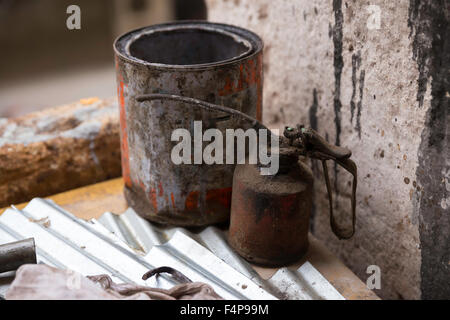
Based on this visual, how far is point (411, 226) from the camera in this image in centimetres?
235

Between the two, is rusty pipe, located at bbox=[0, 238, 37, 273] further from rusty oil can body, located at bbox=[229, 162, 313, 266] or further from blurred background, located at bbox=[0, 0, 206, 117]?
blurred background, located at bbox=[0, 0, 206, 117]

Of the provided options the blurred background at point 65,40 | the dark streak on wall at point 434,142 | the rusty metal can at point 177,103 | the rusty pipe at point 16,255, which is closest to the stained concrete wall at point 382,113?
the dark streak on wall at point 434,142

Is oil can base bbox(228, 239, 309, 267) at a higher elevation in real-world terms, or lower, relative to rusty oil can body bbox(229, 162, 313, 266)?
lower

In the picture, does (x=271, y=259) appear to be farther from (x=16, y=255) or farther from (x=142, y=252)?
(x=16, y=255)

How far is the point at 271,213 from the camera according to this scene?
2.32 meters

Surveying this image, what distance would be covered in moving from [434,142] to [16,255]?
1.63 m

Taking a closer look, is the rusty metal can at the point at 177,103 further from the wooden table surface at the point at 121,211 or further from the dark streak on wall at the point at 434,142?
the dark streak on wall at the point at 434,142

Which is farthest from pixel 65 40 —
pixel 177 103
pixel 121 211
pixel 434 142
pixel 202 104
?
pixel 434 142

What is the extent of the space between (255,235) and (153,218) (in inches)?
21.6

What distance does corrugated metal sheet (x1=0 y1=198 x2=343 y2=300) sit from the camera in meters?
2.23

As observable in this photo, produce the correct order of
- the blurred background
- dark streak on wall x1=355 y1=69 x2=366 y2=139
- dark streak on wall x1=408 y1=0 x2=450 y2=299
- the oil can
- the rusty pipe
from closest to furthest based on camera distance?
dark streak on wall x1=408 y1=0 x2=450 y2=299 → the rusty pipe → the oil can → dark streak on wall x1=355 y1=69 x2=366 y2=139 → the blurred background

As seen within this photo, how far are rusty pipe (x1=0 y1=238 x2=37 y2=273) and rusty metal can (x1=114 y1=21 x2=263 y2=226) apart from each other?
0.63 m

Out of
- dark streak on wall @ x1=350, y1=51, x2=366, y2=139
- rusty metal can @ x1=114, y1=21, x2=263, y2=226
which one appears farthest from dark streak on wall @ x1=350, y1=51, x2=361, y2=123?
rusty metal can @ x1=114, y1=21, x2=263, y2=226

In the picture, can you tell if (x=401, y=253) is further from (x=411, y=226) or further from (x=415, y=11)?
(x=415, y=11)
